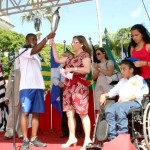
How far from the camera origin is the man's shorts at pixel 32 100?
4.46 meters

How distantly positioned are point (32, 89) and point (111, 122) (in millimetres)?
1210

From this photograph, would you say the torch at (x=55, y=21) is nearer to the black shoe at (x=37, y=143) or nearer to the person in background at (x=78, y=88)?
the person in background at (x=78, y=88)

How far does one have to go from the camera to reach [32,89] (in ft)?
14.8

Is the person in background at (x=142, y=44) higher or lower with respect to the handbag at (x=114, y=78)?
higher

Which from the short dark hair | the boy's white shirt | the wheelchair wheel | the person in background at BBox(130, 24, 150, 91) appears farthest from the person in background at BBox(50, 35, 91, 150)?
the wheelchair wheel

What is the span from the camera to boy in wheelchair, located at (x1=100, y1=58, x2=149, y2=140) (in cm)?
369

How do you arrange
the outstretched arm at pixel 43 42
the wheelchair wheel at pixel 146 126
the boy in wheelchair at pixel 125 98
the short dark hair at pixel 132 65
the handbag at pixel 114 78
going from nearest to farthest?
the wheelchair wheel at pixel 146 126 < the boy in wheelchair at pixel 125 98 < the short dark hair at pixel 132 65 < the outstretched arm at pixel 43 42 < the handbag at pixel 114 78

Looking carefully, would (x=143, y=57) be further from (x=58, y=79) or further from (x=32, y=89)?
(x=58, y=79)

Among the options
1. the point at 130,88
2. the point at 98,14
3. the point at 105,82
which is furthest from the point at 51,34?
the point at 98,14

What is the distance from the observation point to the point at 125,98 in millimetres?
3973

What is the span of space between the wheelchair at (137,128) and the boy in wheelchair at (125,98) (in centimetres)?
7

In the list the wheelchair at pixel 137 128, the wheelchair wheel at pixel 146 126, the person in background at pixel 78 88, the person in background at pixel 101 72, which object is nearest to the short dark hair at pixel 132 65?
the person in background at pixel 78 88

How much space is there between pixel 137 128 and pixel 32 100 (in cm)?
Result: 140

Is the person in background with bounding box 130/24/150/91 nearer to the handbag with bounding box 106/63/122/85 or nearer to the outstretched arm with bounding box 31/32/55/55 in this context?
the handbag with bounding box 106/63/122/85
